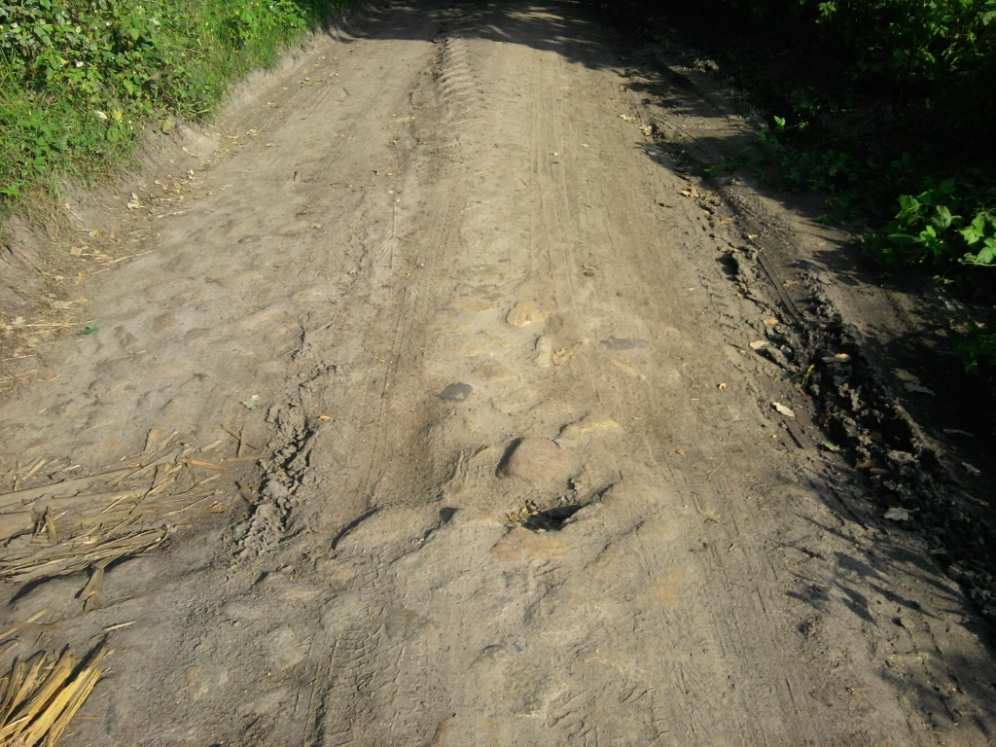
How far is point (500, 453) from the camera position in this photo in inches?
158

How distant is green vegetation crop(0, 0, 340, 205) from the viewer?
19.9 feet

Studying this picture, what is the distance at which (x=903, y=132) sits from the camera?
708 cm

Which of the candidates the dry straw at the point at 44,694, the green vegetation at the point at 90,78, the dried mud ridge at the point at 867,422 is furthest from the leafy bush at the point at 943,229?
the green vegetation at the point at 90,78

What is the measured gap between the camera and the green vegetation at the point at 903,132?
17.8 feet

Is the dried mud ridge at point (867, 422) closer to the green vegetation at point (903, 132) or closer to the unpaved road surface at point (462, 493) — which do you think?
the unpaved road surface at point (462, 493)

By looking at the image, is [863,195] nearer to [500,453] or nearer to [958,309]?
[958,309]

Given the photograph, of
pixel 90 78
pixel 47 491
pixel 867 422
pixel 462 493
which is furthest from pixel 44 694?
pixel 90 78

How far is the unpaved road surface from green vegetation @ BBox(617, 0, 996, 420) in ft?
3.46

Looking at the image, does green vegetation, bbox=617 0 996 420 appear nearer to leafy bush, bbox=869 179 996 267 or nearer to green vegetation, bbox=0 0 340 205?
leafy bush, bbox=869 179 996 267

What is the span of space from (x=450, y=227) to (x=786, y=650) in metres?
3.97

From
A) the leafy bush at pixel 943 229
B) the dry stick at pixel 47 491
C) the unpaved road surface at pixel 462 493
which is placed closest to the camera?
the unpaved road surface at pixel 462 493

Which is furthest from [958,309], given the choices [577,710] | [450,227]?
[577,710]

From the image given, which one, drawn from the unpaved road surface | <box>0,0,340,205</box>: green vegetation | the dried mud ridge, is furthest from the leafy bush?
<box>0,0,340,205</box>: green vegetation

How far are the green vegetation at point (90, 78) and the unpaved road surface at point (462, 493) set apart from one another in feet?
2.12
